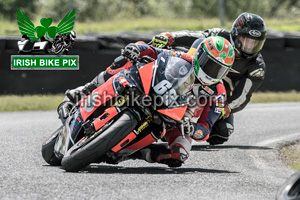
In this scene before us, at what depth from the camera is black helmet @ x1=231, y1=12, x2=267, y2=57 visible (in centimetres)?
908

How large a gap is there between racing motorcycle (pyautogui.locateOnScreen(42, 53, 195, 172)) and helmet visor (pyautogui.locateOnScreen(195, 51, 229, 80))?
150mm

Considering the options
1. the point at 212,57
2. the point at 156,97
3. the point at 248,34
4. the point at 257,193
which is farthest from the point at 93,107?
the point at 248,34

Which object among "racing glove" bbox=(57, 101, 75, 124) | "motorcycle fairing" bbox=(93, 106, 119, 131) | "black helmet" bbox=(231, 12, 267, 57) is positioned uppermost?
"black helmet" bbox=(231, 12, 267, 57)

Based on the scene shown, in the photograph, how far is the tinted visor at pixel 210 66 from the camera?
661 centimetres

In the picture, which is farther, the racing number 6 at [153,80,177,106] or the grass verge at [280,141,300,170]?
the grass verge at [280,141,300,170]

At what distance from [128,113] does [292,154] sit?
3264 millimetres

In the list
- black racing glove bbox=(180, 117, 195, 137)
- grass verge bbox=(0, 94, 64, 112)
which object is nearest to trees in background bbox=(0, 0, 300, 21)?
grass verge bbox=(0, 94, 64, 112)

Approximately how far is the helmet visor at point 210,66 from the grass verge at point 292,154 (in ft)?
5.26

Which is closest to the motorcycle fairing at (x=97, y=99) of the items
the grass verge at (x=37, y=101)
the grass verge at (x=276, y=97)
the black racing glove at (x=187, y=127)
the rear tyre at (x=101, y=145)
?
the rear tyre at (x=101, y=145)

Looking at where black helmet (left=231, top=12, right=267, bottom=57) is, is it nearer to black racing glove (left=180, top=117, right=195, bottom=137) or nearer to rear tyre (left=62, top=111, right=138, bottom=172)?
black racing glove (left=180, top=117, right=195, bottom=137)

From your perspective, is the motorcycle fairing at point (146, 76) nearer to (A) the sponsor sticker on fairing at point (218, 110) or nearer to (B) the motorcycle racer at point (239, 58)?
(A) the sponsor sticker on fairing at point (218, 110)

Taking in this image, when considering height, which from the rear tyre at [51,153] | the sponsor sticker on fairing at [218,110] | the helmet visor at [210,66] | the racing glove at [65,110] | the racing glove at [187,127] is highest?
the helmet visor at [210,66]

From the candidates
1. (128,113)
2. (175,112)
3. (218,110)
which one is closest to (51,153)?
(128,113)

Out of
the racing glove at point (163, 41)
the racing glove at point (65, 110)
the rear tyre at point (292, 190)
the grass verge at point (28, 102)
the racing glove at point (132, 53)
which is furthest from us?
the grass verge at point (28, 102)
